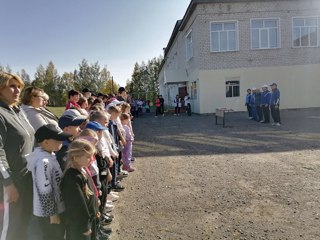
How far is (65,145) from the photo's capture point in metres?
3.51

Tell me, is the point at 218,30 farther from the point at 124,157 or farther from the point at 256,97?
the point at 124,157

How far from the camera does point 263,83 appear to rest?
2306cm

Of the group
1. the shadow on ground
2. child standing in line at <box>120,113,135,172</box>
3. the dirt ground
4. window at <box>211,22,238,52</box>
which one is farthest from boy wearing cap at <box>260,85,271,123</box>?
child standing in line at <box>120,113,135,172</box>

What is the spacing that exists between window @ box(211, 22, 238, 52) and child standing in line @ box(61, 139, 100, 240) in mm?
21296

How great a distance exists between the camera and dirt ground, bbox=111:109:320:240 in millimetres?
3932

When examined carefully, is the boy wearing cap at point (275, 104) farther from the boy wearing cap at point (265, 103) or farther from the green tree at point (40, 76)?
the green tree at point (40, 76)

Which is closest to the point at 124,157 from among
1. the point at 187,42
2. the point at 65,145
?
the point at 65,145

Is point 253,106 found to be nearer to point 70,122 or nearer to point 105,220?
point 105,220

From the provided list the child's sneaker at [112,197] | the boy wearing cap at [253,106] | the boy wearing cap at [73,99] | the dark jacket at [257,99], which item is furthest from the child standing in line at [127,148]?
the boy wearing cap at [253,106]

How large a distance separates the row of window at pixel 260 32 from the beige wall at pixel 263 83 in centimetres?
186

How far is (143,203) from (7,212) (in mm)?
2627

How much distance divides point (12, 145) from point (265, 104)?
13.7m

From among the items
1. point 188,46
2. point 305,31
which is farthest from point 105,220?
point 188,46

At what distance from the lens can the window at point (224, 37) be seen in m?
22.8
